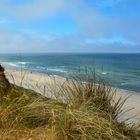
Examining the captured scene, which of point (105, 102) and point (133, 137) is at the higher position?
point (105, 102)

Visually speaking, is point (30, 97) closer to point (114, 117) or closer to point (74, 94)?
point (74, 94)

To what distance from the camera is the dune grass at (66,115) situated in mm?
5168

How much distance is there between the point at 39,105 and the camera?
18.7ft

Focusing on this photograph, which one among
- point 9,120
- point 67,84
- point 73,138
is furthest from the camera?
point 67,84

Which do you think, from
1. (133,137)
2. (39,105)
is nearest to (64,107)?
(39,105)

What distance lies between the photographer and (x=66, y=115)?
5.16 metres

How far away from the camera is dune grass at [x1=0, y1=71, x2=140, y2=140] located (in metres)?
5.17

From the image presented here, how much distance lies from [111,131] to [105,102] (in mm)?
1158

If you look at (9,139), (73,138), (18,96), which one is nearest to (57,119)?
(73,138)

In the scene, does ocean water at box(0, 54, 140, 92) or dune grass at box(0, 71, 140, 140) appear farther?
ocean water at box(0, 54, 140, 92)

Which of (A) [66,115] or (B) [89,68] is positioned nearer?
(A) [66,115]

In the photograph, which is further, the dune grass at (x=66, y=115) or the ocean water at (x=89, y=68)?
the ocean water at (x=89, y=68)

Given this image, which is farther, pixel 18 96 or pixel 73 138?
pixel 18 96

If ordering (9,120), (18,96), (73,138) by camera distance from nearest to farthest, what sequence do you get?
1. (73,138)
2. (9,120)
3. (18,96)
